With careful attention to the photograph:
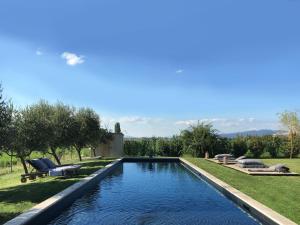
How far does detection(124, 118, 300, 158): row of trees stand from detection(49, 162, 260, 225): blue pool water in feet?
52.4

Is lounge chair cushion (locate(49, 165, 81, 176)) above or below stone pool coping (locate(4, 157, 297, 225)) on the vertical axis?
above

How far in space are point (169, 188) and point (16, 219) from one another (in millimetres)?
8443

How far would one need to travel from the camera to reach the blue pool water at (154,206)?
970 cm

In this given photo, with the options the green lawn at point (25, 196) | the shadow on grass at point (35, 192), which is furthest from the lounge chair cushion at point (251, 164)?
the shadow on grass at point (35, 192)

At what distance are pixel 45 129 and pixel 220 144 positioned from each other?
18.7m

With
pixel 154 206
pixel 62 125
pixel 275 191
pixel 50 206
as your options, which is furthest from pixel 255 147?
pixel 50 206

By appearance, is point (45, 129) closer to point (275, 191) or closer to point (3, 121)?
point (3, 121)

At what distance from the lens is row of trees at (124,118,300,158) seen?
3291 cm

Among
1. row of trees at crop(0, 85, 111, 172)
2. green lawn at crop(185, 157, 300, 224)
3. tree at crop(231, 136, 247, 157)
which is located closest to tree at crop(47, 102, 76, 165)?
row of trees at crop(0, 85, 111, 172)

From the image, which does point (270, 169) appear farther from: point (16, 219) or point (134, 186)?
point (16, 219)

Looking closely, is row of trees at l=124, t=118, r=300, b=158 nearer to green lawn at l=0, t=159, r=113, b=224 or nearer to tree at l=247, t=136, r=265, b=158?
tree at l=247, t=136, r=265, b=158

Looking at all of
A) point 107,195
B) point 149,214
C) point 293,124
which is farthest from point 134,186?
point 293,124

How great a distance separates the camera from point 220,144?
33.2 m

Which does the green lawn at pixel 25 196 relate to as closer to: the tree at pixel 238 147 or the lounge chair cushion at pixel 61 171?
the lounge chair cushion at pixel 61 171
